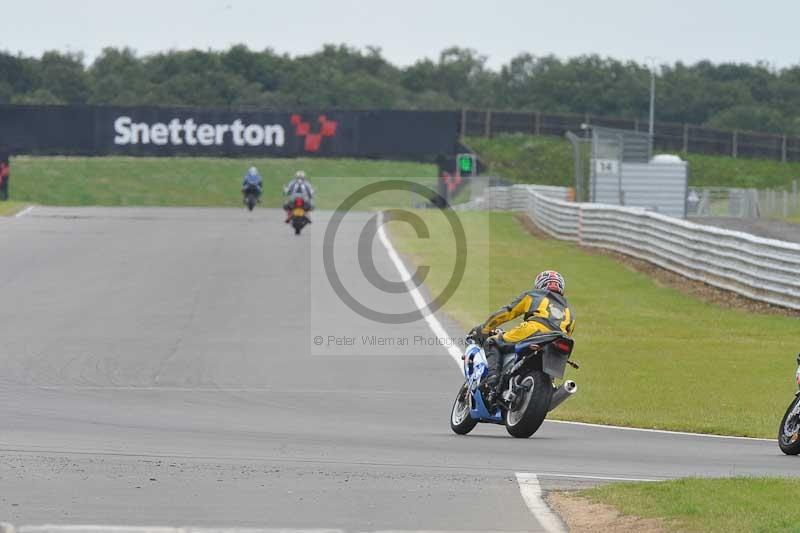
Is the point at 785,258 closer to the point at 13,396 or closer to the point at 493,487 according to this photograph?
the point at 13,396

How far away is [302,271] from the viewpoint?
30.8 meters

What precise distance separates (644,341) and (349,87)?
113025 mm

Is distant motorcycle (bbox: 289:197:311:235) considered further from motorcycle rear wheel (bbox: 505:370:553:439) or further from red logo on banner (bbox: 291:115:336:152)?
motorcycle rear wheel (bbox: 505:370:553:439)

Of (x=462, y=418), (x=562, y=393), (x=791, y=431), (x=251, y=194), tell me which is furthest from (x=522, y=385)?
(x=251, y=194)

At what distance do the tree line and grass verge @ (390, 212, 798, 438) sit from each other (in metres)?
86.1

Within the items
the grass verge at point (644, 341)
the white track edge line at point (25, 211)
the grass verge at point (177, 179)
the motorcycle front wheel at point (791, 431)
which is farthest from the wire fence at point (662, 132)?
the motorcycle front wheel at point (791, 431)

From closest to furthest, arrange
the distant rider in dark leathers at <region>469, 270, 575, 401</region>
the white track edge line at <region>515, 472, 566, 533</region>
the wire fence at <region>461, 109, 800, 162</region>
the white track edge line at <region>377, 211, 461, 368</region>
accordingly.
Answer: the white track edge line at <region>515, 472, 566, 533</region>, the distant rider in dark leathers at <region>469, 270, 575, 401</region>, the white track edge line at <region>377, 211, 461, 368</region>, the wire fence at <region>461, 109, 800, 162</region>

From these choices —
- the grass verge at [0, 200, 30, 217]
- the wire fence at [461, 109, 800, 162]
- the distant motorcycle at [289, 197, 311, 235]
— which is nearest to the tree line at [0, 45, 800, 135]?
the wire fence at [461, 109, 800, 162]

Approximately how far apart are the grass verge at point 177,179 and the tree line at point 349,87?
895 inches

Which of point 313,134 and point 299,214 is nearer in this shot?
point 299,214

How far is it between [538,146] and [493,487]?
71151 mm

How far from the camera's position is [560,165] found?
3162 inches

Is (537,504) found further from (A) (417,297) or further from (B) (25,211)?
(B) (25,211)

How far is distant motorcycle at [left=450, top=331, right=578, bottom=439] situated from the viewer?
13148mm
